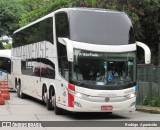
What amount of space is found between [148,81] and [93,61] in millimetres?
6369

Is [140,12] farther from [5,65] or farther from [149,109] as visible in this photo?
[5,65]

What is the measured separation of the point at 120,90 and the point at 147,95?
20.2 feet

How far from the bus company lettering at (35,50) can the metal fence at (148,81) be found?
16.9ft

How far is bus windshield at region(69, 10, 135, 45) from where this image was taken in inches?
555

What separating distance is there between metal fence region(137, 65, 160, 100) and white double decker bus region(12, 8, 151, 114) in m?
4.69

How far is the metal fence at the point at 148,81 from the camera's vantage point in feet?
A: 62.5

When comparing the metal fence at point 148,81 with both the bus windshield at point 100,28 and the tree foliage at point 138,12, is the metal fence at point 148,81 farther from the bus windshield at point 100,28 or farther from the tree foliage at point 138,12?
the bus windshield at point 100,28

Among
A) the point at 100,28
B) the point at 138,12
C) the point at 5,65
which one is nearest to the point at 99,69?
the point at 100,28

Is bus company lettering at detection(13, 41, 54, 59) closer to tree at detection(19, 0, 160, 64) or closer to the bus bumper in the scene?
the bus bumper

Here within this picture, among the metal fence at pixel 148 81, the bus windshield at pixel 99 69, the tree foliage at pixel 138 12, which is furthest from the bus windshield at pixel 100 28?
the tree foliage at pixel 138 12

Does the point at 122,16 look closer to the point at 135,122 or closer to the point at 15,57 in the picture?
the point at 135,122

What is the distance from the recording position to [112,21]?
48.4 feet

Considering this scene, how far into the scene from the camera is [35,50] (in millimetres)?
19562

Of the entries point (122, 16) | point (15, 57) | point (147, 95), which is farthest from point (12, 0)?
point (122, 16)
